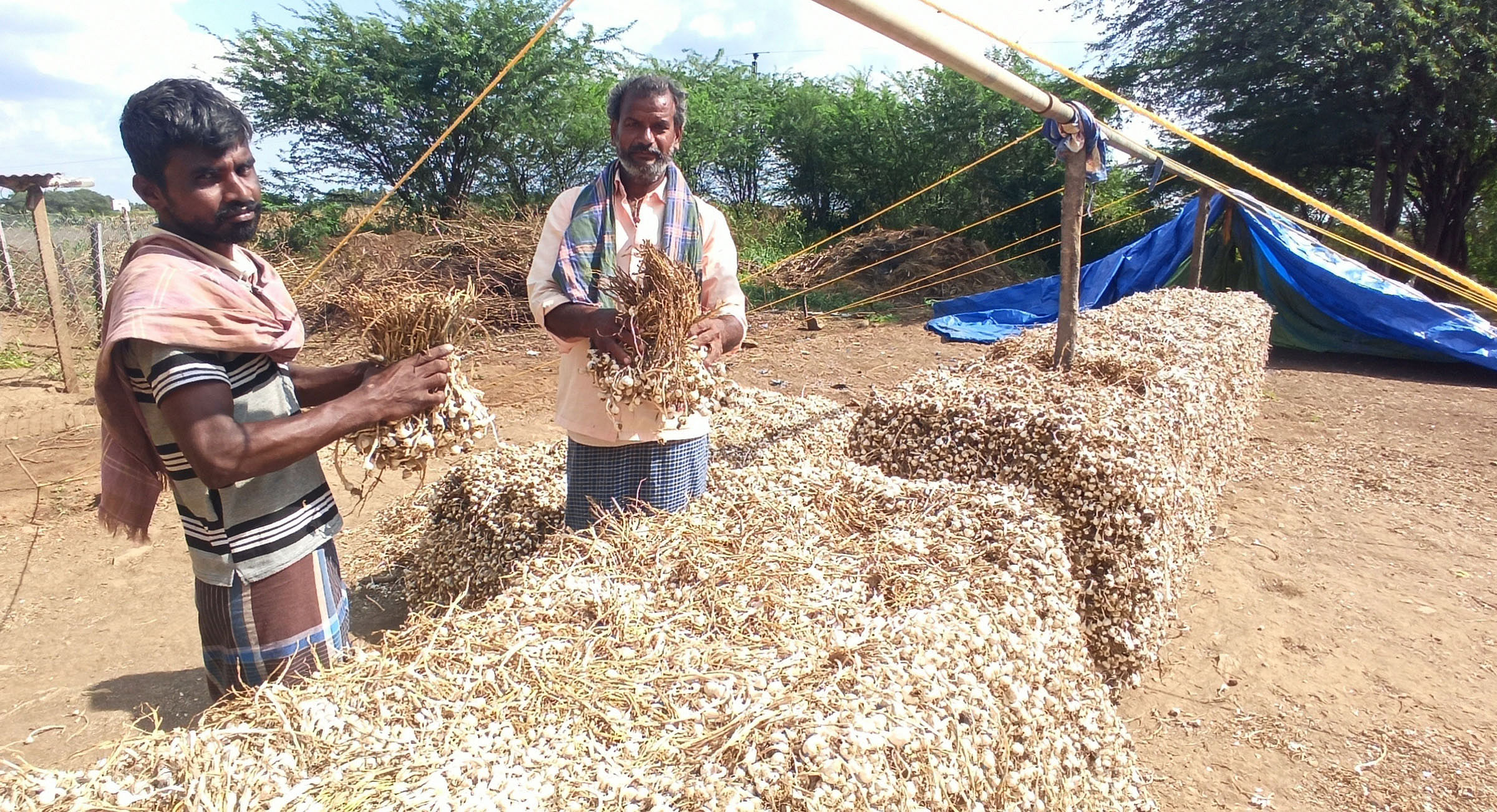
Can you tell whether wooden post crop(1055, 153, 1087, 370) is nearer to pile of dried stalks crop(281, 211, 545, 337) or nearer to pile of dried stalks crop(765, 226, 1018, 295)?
pile of dried stalks crop(281, 211, 545, 337)

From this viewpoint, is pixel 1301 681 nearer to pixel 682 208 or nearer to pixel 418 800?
pixel 682 208

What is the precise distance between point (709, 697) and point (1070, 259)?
377 centimetres

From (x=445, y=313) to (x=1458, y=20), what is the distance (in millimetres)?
15256

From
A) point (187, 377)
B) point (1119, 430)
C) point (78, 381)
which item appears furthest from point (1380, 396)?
point (78, 381)

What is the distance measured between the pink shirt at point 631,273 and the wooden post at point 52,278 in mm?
7989

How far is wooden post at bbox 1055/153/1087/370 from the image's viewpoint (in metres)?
4.32

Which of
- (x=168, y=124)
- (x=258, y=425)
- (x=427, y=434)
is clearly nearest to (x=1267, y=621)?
(x=427, y=434)

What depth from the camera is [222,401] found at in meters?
1.51

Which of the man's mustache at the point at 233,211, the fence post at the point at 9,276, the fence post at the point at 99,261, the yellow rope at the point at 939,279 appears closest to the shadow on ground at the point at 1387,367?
the yellow rope at the point at 939,279

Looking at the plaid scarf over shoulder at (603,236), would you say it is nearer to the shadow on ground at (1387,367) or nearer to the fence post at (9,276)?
the shadow on ground at (1387,367)

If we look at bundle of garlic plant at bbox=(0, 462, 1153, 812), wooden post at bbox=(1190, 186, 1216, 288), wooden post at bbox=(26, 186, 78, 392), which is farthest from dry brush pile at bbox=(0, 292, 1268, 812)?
wooden post at bbox=(26, 186, 78, 392)

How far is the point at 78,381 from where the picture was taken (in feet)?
27.7

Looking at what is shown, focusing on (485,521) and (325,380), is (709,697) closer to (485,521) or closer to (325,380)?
(325,380)

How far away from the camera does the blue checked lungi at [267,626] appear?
1.72 meters
